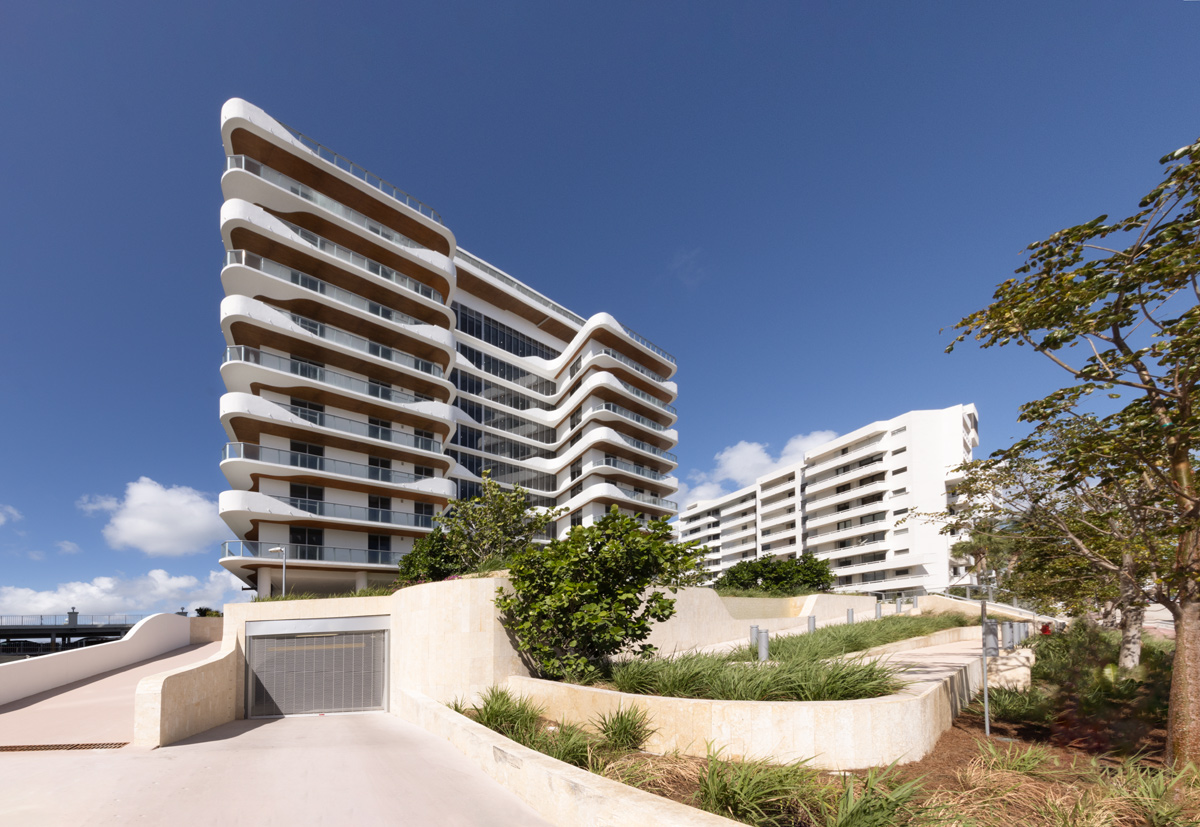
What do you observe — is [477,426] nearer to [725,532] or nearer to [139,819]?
[139,819]

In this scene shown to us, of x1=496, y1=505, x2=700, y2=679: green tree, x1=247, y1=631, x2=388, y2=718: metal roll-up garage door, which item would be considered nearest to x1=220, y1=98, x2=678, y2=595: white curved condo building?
x1=247, y1=631, x2=388, y2=718: metal roll-up garage door

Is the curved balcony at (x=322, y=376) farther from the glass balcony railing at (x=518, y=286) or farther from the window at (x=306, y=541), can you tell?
the glass balcony railing at (x=518, y=286)

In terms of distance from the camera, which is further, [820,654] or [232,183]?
[232,183]

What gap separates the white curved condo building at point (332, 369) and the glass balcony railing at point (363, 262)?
0.09 metres

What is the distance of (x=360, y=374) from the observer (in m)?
35.1

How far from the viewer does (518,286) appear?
49.6 m

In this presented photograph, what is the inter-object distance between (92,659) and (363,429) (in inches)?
580

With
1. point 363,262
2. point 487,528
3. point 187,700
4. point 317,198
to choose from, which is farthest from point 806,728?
point 317,198

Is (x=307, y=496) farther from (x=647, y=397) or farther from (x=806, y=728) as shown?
(x=806, y=728)

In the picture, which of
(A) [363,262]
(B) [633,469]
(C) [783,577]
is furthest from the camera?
(B) [633,469]

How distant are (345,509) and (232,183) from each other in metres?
17.0

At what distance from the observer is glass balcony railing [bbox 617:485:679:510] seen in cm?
4896

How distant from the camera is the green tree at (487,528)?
80.2 feet

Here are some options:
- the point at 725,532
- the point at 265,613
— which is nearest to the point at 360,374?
the point at 265,613
